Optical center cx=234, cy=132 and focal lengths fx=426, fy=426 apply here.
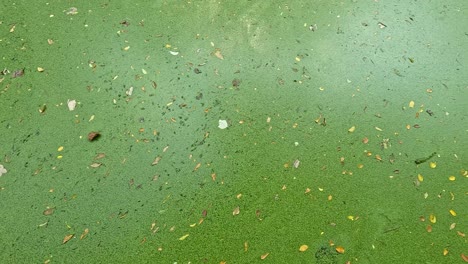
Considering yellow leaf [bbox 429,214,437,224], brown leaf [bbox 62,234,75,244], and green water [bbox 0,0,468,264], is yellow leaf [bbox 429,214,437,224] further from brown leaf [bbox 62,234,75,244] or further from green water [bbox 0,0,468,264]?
brown leaf [bbox 62,234,75,244]

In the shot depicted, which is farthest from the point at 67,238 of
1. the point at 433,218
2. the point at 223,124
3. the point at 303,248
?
the point at 433,218

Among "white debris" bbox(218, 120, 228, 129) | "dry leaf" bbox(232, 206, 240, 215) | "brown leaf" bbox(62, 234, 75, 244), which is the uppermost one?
"white debris" bbox(218, 120, 228, 129)

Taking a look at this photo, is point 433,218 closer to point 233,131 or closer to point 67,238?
point 233,131

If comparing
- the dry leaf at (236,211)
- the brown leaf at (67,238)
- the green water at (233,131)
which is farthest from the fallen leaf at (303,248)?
the brown leaf at (67,238)

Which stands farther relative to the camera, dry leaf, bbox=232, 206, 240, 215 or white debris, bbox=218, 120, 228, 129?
white debris, bbox=218, 120, 228, 129

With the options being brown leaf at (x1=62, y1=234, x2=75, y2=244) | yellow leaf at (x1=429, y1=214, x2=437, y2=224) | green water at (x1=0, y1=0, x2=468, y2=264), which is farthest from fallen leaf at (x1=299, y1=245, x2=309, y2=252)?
brown leaf at (x1=62, y1=234, x2=75, y2=244)

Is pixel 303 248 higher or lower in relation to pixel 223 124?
lower

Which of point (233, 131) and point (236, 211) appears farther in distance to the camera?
point (233, 131)

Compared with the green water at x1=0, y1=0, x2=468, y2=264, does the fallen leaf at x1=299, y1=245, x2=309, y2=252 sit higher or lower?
lower

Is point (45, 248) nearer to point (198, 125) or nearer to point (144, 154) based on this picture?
point (144, 154)
